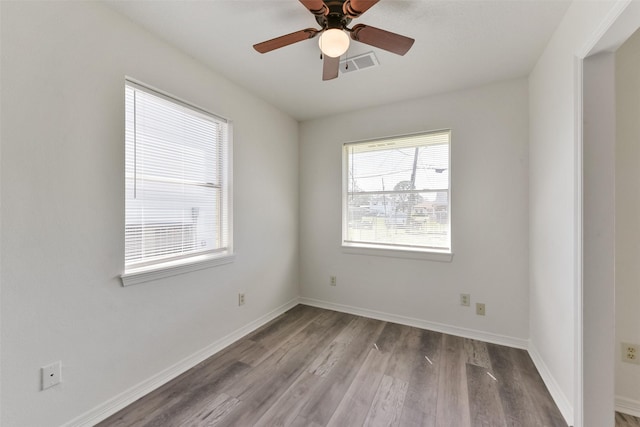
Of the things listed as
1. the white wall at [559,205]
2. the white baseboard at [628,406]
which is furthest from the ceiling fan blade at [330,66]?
the white baseboard at [628,406]

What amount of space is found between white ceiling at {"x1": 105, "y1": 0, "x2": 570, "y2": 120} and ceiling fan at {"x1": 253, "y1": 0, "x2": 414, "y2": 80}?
0.83ft

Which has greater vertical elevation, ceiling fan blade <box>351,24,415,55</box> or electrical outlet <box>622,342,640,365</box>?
ceiling fan blade <box>351,24,415,55</box>

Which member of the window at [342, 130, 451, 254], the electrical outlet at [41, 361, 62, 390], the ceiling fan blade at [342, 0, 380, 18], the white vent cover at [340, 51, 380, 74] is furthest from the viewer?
the window at [342, 130, 451, 254]

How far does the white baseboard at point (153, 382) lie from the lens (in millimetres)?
1519

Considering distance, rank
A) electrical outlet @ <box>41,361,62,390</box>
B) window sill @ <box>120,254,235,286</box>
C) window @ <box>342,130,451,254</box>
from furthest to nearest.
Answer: window @ <box>342,130,451,254</box> < window sill @ <box>120,254,235,286</box> < electrical outlet @ <box>41,361,62,390</box>

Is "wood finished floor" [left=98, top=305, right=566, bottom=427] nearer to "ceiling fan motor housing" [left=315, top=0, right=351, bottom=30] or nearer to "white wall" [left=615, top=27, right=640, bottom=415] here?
"white wall" [left=615, top=27, right=640, bottom=415]

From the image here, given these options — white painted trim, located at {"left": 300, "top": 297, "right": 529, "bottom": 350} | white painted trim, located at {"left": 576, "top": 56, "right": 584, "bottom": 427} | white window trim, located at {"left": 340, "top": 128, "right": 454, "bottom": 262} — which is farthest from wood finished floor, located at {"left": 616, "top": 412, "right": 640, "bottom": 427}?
white window trim, located at {"left": 340, "top": 128, "right": 454, "bottom": 262}

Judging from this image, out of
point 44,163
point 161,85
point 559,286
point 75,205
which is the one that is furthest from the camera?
point 161,85

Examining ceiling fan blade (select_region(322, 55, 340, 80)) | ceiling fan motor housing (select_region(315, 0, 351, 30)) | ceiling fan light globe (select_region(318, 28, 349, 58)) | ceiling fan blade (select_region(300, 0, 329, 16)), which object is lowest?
ceiling fan light globe (select_region(318, 28, 349, 58))

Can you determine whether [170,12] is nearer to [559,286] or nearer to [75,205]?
[75,205]

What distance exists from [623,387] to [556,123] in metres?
1.75

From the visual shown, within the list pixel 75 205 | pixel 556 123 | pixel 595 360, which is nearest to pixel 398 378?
pixel 595 360

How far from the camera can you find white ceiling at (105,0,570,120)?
1.59m

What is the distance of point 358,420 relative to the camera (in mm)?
1581
